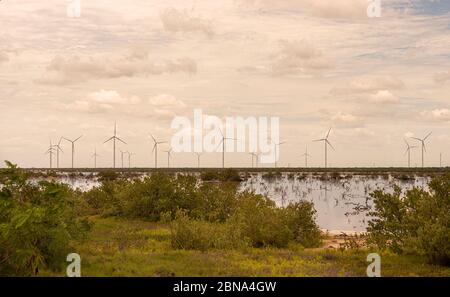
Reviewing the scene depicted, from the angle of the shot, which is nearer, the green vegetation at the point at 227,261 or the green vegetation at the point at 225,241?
the green vegetation at the point at 225,241

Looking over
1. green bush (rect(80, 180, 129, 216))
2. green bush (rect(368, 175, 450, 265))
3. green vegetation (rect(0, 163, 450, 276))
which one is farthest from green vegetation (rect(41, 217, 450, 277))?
green bush (rect(80, 180, 129, 216))

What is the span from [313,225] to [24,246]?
13787mm

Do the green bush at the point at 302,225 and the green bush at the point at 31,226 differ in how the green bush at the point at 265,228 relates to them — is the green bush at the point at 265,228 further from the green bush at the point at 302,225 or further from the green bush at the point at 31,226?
the green bush at the point at 31,226

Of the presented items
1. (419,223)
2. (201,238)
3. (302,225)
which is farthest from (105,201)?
(419,223)

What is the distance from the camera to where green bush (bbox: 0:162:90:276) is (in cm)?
1638

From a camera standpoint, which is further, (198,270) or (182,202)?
(182,202)

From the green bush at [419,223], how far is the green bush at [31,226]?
11.5m

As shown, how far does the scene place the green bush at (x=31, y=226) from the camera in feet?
53.7

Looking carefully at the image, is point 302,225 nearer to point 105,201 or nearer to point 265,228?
point 265,228

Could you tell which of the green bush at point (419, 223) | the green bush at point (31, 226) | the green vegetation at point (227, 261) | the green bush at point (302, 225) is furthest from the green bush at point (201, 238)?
the green bush at point (419, 223)

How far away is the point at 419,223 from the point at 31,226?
42.9 ft

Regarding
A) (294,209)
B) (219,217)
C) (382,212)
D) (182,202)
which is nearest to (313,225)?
(294,209)
